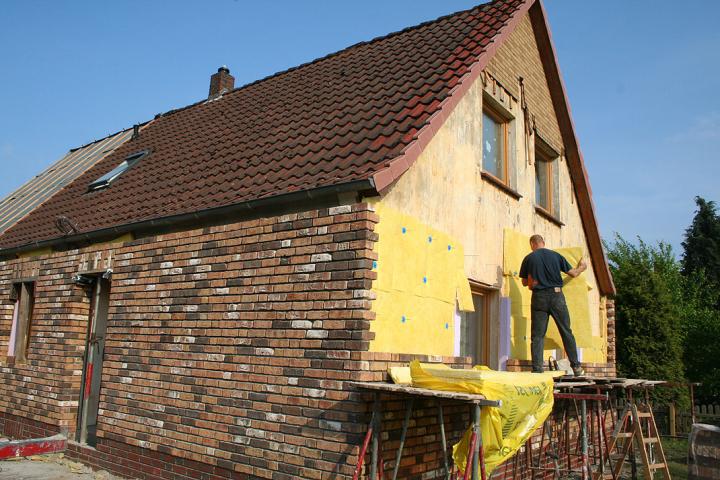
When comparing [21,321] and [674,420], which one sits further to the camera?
[674,420]

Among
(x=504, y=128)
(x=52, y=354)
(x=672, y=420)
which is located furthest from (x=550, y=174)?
(x=52, y=354)

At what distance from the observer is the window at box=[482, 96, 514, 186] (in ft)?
29.1

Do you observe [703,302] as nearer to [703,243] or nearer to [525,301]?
[703,243]

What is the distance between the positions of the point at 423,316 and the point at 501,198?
9.91ft

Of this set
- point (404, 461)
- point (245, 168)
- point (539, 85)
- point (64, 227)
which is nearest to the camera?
point (404, 461)

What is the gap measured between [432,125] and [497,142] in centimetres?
294

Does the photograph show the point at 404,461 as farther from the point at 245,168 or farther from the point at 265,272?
the point at 245,168

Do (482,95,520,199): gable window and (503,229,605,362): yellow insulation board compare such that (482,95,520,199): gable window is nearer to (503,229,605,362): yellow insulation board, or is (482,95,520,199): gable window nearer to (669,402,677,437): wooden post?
(503,229,605,362): yellow insulation board

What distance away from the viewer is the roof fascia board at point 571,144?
34.4 ft

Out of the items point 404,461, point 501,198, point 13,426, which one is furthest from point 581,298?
point 13,426

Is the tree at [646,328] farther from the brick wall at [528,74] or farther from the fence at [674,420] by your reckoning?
the brick wall at [528,74]

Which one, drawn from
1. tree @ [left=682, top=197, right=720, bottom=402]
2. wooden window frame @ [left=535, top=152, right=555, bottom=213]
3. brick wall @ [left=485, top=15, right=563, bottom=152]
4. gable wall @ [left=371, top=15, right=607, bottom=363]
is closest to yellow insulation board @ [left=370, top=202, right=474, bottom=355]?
gable wall @ [left=371, top=15, right=607, bottom=363]

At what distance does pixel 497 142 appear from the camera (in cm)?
930

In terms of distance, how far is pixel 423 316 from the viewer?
6.46m
